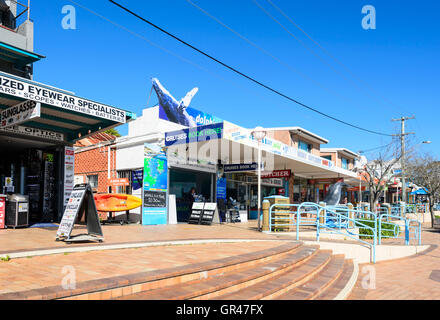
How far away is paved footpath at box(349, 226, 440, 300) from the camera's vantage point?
6605mm

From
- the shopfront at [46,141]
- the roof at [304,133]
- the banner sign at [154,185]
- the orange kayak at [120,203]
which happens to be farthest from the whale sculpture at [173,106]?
the roof at [304,133]

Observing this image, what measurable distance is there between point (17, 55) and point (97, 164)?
646 centimetres

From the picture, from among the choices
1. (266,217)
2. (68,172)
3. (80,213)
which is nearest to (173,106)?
(68,172)

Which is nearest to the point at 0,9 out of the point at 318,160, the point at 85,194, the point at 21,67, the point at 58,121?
the point at 21,67

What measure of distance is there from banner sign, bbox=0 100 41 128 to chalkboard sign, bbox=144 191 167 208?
5.43m

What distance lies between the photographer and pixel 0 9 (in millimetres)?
18734

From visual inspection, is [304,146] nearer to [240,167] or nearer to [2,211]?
[240,167]

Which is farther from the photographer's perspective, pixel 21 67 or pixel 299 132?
pixel 299 132

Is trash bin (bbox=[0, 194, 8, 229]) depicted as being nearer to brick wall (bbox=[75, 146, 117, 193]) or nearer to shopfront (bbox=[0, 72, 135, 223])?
shopfront (bbox=[0, 72, 135, 223])

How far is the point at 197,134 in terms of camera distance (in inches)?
481

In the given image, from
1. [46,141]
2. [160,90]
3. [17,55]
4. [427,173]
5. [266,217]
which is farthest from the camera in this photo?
[427,173]

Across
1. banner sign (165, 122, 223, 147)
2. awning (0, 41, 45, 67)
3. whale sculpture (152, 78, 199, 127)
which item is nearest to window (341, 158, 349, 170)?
whale sculpture (152, 78, 199, 127)

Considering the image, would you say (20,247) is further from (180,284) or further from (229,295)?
(229,295)
